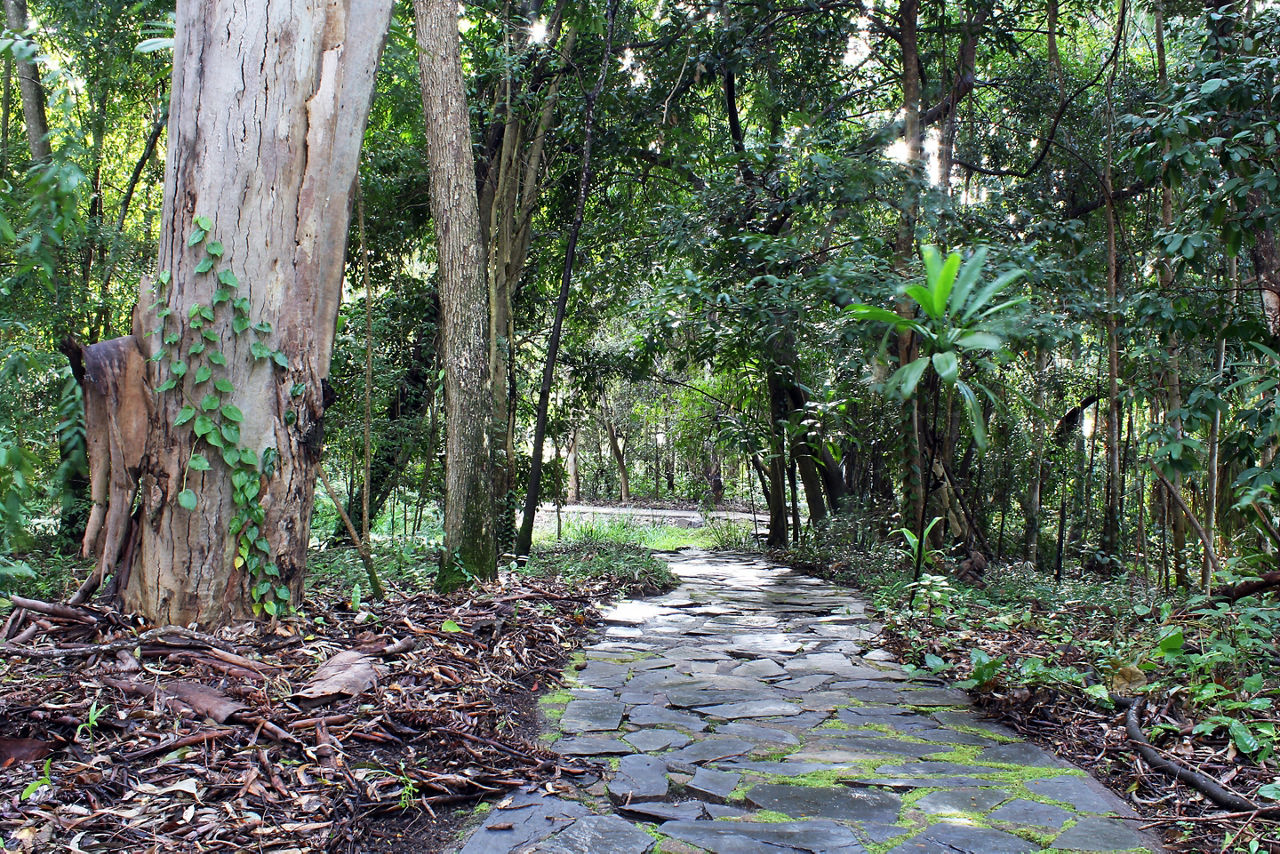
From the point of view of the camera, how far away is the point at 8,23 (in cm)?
629

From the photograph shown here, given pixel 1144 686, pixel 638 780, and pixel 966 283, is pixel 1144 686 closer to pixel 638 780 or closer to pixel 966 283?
pixel 966 283

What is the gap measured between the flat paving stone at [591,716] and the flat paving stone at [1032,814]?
1353 millimetres

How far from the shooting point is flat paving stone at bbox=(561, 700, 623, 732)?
3021mm

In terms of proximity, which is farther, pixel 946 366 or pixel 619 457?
pixel 619 457

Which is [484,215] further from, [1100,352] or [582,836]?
[582,836]

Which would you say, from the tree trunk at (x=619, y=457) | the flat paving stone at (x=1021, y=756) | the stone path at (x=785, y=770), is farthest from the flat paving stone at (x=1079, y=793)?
the tree trunk at (x=619, y=457)

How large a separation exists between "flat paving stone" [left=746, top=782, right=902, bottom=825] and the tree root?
87cm

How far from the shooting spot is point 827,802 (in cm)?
→ 238

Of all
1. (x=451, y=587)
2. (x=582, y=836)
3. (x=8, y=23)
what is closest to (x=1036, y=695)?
(x=582, y=836)

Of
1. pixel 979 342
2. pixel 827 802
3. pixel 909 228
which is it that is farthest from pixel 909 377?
pixel 909 228

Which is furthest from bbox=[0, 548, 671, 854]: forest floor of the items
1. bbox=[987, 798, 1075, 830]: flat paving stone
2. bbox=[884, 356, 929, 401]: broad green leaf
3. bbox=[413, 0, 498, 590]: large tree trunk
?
bbox=[884, 356, 929, 401]: broad green leaf

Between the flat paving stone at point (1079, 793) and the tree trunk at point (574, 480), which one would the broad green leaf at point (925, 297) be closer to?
the flat paving stone at point (1079, 793)

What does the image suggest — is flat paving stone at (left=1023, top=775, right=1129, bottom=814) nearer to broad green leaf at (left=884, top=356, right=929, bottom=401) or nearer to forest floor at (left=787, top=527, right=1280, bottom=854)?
forest floor at (left=787, top=527, right=1280, bottom=854)

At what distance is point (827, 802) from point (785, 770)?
0.28m
